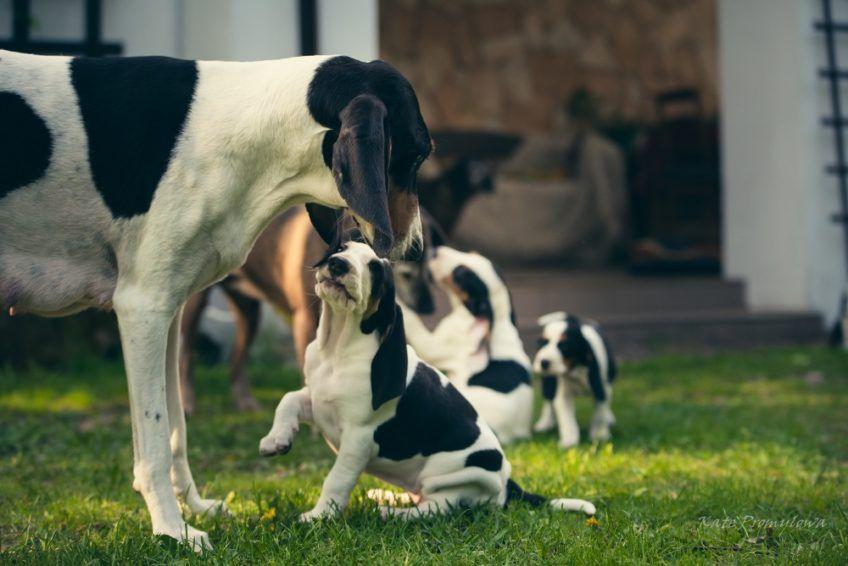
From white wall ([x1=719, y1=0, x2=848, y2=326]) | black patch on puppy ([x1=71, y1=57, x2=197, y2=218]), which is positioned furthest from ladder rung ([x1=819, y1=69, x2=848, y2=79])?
black patch on puppy ([x1=71, y1=57, x2=197, y2=218])

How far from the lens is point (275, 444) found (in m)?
3.16

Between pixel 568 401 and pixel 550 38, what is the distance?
11.5 metres

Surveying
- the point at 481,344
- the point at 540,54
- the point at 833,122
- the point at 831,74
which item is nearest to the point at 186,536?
the point at 481,344

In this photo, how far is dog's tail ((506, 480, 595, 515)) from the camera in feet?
11.4

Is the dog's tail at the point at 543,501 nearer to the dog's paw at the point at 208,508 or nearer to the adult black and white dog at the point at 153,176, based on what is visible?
the dog's paw at the point at 208,508

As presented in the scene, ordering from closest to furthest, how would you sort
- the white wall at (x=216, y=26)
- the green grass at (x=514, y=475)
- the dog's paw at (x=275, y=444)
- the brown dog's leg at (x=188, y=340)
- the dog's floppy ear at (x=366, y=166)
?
the dog's floppy ear at (x=366, y=166) < the green grass at (x=514, y=475) < the dog's paw at (x=275, y=444) < the brown dog's leg at (x=188, y=340) < the white wall at (x=216, y=26)

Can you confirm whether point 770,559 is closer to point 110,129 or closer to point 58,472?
point 110,129

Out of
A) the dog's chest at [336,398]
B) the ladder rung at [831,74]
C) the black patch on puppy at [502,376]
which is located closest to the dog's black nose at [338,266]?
the dog's chest at [336,398]

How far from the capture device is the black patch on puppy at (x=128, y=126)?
2.88 m

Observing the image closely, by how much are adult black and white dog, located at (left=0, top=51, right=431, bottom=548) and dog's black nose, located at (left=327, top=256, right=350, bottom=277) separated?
25 centimetres

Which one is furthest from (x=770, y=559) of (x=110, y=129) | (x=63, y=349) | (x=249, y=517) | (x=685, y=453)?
(x=63, y=349)

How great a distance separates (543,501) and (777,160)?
7548 mm

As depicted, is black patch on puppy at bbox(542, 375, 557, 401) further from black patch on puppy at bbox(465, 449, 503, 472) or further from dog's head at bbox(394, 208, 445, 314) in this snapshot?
black patch on puppy at bbox(465, 449, 503, 472)

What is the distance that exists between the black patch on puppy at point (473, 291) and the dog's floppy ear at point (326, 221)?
5.11 feet
